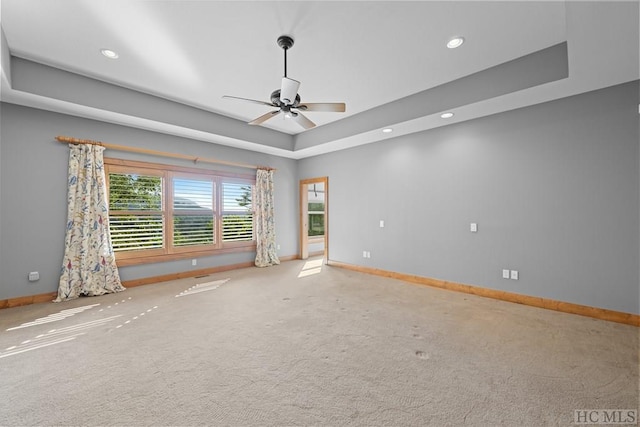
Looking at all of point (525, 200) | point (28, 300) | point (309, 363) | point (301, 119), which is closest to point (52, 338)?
point (28, 300)

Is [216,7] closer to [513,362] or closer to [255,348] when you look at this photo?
[255,348]

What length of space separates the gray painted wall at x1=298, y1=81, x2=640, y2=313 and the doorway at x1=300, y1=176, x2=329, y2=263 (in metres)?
1.40

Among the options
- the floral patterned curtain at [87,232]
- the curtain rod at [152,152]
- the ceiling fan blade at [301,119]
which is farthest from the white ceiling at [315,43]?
the floral patterned curtain at [87,232]

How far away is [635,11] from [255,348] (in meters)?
3.82

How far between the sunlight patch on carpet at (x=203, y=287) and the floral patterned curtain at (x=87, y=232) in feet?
3.67

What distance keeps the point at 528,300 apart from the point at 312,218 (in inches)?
209

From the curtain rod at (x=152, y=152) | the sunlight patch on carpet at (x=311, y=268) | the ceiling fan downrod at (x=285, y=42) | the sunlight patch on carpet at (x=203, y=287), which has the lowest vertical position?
the sunlight patch on carpet at (x=203, y=287)

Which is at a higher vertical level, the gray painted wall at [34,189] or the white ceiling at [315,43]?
the white ceiling at [315,43]

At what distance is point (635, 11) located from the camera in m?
1.87

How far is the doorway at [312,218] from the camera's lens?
668cm

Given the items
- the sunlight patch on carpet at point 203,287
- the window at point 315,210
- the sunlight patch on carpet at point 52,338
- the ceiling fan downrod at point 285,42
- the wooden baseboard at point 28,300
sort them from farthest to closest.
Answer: the window at point 315,210 < the sunlight patch on carpet at point 203,287 < the wooden baseboard at point 28,300 < the ceiling fan downrod at point 285,42 < the sunlight patch on carpet at point 52,338

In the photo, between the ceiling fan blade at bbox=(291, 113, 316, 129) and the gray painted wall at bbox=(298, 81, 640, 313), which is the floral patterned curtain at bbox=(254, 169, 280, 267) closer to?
the gray painted wall at bbox=(298, 81, 640, 313)

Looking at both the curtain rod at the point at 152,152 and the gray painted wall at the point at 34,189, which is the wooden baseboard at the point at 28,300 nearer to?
the gray painted wall at the point at 34,189

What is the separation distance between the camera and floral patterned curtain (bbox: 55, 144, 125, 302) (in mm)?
4051
